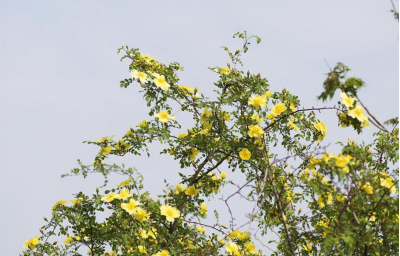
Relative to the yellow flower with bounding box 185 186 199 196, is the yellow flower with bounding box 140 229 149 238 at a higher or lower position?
lower

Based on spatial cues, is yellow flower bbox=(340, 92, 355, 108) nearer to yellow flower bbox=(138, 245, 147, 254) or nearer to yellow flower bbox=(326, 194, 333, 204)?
yellow flower bbox=(326, 194, 333, 204)

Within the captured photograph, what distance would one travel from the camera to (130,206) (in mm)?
3248

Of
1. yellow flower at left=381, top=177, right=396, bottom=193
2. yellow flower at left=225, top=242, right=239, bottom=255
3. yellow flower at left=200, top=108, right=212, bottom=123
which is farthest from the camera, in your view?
yellow flower at left=200, top=108, right=212, bottom=123

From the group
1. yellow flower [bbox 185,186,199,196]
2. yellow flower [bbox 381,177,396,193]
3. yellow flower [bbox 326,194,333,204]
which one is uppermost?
yellow flower [bbox 185,186,199,196]

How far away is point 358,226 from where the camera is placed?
256 cm

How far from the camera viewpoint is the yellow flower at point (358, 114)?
2775 mm

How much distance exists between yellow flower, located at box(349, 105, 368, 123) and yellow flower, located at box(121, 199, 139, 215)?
1.49m

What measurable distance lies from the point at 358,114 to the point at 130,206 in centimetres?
156

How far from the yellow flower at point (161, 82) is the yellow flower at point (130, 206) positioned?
0.82 m

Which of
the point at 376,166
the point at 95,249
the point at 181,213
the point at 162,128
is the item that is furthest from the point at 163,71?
the point at 376,166

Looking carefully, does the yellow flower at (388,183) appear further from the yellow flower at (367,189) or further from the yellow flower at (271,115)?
the yellow flower at (271,115)

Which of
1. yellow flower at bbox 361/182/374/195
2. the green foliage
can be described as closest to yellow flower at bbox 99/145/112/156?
the green foliage

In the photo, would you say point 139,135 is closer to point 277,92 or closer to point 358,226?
point 277,92

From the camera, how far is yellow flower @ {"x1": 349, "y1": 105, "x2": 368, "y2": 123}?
9.11ft
